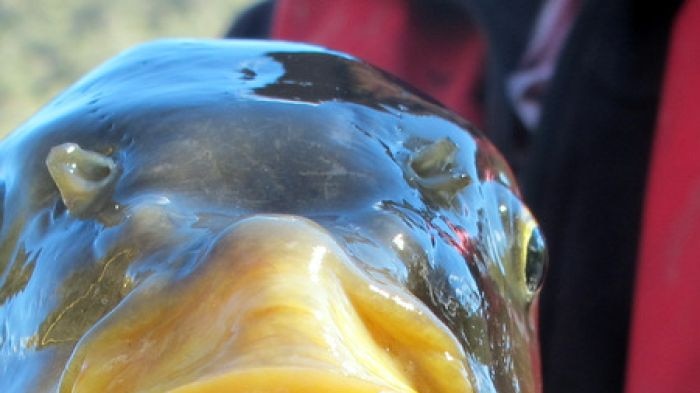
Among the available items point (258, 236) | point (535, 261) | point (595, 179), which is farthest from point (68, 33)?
point (258, 236)

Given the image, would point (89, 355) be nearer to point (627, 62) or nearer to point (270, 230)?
point (270, 230)

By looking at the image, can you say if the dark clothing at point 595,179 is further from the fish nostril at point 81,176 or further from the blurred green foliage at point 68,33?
the blurred green foliage at point 68,33

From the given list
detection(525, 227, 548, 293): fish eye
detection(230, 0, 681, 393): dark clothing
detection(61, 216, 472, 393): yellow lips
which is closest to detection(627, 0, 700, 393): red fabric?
detection(230, 0, 681, 393): dark clothing

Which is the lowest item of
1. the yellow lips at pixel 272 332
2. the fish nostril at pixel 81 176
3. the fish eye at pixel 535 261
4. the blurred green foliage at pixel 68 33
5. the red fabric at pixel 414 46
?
the blurred green foliage at pixel 68 33

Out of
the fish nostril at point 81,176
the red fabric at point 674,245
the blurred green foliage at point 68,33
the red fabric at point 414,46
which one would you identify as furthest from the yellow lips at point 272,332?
the blurred green foliage at point 68,33

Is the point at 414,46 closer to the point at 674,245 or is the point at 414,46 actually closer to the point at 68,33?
the point at 674,245

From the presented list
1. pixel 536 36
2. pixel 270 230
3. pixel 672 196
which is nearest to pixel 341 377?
pixel 270 230
